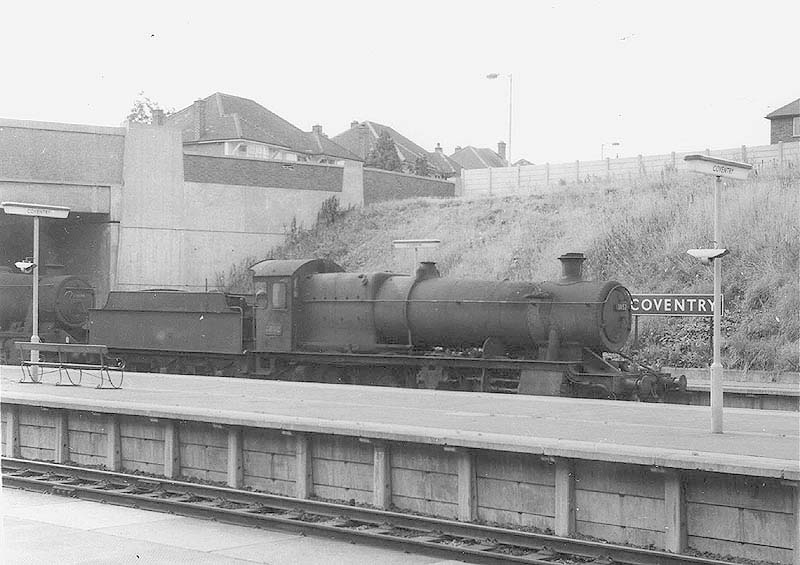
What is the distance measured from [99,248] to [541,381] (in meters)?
21.5

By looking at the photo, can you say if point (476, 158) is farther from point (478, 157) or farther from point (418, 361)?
point (418, 361)

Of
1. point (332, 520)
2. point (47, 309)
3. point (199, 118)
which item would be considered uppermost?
point (199, 118)

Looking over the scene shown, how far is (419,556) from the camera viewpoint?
372 inches

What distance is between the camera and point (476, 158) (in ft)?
323

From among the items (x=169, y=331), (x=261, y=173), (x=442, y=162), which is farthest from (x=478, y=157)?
(x=169, y=331)

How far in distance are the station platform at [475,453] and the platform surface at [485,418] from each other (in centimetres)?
2

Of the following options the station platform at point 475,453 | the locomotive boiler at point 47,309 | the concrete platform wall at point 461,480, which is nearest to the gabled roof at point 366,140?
the locomotive boiler at point 47,309

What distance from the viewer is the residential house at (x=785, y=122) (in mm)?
38906

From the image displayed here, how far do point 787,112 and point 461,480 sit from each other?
111 feet

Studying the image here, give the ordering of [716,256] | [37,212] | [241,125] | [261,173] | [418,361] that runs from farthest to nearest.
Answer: [241,125] < [261,173] < [418,361] < [37,212] < [716,256]

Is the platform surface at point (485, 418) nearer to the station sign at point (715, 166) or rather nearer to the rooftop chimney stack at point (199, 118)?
the station sign at point (715, 166)

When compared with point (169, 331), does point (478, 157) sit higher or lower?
higher

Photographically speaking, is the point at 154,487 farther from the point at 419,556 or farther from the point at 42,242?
the point at 42,242

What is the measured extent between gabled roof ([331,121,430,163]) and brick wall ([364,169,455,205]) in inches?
1413
